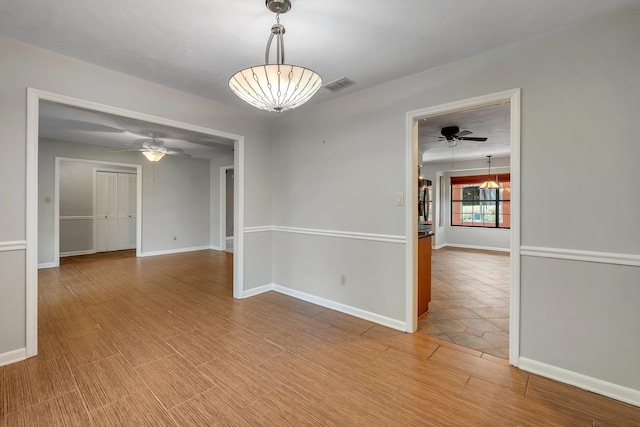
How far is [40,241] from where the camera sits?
5.36m

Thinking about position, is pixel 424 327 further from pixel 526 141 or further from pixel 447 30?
pixel 447 30

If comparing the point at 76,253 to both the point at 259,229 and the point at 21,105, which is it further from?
the point at 21,105

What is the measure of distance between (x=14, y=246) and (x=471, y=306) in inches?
182

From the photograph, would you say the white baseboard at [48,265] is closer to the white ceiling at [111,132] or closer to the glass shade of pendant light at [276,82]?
the white ceiling at [111,132]

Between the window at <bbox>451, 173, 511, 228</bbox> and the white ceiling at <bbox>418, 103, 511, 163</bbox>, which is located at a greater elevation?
the white ceiling at <bbox>418, 103, 511, 163</bbox>

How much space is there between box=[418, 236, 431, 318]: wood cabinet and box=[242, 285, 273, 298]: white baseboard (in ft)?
6.90

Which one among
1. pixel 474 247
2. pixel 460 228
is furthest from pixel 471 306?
pixel 460 228

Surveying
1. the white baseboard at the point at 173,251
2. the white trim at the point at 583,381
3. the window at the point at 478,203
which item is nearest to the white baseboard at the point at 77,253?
the white baseboard at the point at 173,251

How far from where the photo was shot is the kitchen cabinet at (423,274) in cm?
310

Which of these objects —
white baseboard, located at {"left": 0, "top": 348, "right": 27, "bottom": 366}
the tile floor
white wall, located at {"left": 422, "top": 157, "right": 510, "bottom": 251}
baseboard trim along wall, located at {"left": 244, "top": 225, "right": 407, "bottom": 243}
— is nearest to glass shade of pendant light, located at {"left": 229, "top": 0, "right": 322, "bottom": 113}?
baseboard trim along wall, located at {"left": 244, "top": 225, "right": 407, "bottom": 243}

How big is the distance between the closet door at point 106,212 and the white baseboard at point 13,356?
585cm

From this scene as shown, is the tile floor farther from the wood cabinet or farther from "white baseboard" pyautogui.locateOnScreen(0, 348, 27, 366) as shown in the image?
"white baseboard" pyautogui.locateOnScreen(0, 348, 27, 366)

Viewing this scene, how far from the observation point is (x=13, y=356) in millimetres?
2174

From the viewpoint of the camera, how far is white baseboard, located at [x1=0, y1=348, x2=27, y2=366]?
2130mm
